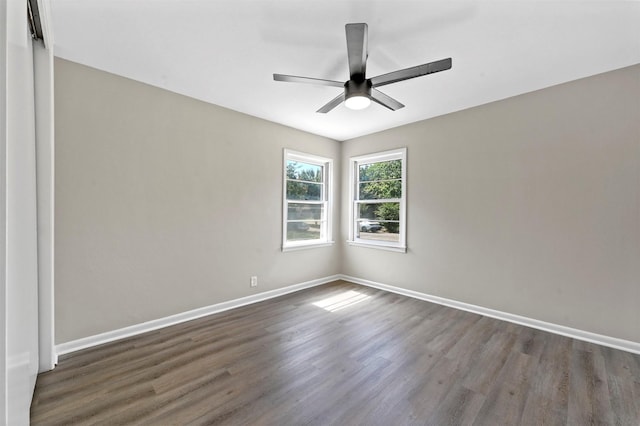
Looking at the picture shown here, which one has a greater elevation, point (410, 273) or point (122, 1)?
point (122, 1)

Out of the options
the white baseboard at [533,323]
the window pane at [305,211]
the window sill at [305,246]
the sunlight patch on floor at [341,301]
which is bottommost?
the sunlight patch on floor at [341,301]

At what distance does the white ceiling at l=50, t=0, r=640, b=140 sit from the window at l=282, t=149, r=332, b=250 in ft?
5.02

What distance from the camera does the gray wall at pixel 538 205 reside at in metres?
2.58

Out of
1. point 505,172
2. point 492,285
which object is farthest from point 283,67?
point 492,285

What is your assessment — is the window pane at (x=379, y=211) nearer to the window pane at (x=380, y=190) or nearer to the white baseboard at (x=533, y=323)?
the window pane at (x=380, y=190)

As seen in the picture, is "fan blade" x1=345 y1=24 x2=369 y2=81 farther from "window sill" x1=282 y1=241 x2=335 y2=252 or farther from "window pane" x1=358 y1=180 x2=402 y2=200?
"window sill" x1=282 y1=241 x2=335 y2=252

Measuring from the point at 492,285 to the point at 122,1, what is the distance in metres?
4.44

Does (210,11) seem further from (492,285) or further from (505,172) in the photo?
(492,285)

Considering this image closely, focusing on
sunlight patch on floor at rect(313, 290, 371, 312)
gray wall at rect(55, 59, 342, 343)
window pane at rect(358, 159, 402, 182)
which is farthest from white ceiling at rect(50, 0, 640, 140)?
sunlight patch on floor at rect(313, 290, 371, 312)

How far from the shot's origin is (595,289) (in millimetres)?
2697

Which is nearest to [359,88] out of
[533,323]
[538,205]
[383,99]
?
[383,99]

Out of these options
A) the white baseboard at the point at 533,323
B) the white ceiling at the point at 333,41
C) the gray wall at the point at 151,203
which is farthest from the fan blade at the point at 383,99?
the white baseboard at the point at 533,323

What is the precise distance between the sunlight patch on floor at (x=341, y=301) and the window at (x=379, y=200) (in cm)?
91

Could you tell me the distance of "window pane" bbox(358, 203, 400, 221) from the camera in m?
4.39
